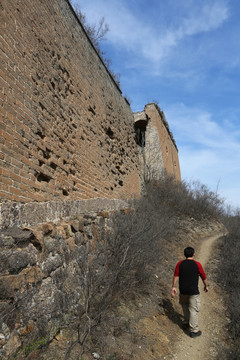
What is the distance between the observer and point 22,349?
2.45m

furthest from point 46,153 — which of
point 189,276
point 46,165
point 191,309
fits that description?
point 191,309

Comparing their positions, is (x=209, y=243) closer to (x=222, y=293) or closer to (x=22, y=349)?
(x=222, y=293)

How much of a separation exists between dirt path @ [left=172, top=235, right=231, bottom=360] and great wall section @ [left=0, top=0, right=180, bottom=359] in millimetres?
1736

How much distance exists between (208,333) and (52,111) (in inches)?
175

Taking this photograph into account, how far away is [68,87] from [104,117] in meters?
1.93

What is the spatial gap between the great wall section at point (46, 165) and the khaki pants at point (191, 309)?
184cm

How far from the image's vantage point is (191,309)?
4.23 metres

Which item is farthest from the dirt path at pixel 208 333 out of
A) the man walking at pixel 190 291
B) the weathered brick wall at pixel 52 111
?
the weathered brick wall at pixel 52 111

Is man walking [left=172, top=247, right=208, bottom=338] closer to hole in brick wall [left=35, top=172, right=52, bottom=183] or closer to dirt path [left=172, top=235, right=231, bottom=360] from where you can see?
dirt path [left=172, top=235, right=231, bottom=360]

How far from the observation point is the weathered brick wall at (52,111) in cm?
316

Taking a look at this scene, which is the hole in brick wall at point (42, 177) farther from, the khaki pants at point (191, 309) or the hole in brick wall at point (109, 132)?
the hole in brick wall at point (109, 132)

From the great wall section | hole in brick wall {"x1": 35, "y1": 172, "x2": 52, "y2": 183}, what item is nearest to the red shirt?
the great wall section

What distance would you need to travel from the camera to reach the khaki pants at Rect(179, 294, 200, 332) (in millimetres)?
4176

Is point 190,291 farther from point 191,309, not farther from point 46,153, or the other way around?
point 46,153
